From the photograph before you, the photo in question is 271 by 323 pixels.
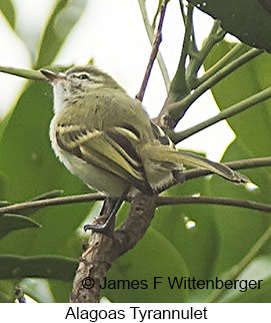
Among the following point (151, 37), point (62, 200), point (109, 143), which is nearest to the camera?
point (62, 200)

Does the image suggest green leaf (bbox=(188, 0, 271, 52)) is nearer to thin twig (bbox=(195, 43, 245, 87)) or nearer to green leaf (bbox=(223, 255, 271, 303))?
thin twig (bbox=(195, 43, 245, 87))

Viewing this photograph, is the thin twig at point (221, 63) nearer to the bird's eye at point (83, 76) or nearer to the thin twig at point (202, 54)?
the thin twig at point (202, 54)

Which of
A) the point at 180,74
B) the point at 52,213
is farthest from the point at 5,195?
the point at 180,74

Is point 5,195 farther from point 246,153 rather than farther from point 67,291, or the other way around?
point 246,153

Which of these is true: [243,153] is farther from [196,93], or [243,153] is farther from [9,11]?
[9,11]

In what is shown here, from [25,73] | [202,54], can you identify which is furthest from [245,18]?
[25,73]

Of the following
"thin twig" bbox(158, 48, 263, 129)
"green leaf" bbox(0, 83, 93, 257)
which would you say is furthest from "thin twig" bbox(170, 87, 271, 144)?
"green leaf" bbox(0, 83, 93, 257)
